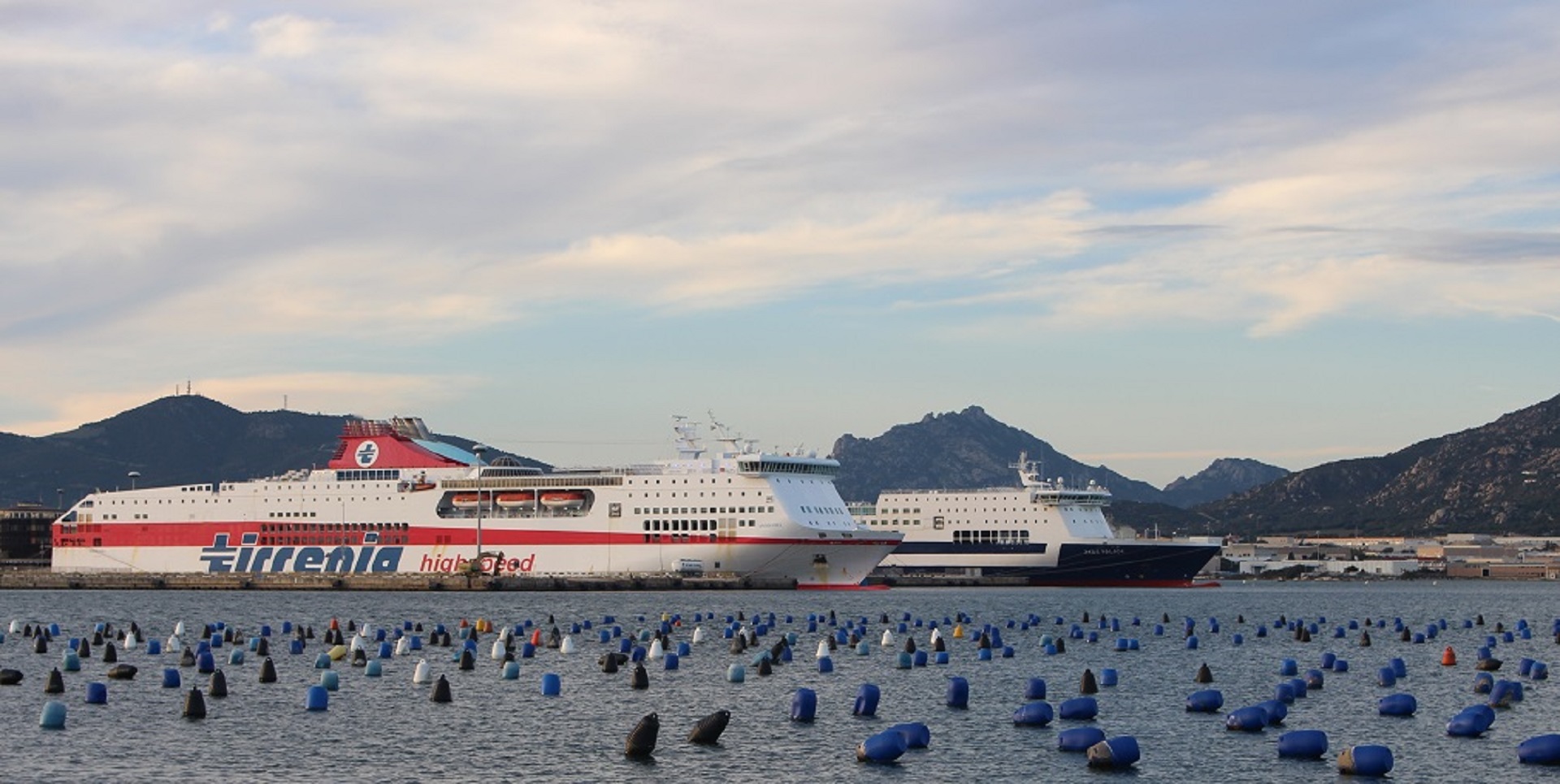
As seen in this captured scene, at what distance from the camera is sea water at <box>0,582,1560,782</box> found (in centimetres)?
3750

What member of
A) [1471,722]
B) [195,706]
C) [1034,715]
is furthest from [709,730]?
[1471,722]

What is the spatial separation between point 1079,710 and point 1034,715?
1.69m

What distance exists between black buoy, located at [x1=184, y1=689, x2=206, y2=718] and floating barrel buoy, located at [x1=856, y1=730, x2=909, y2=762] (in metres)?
17.1

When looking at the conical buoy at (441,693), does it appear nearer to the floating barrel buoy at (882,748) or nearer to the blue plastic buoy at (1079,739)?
the floating barrel buoy at (882,748)

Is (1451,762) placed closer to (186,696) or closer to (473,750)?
(473,750)

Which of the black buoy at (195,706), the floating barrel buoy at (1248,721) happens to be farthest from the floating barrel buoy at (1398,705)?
the black buoy at (195,706)

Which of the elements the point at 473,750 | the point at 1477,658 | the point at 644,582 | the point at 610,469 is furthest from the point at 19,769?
the point at 610,469

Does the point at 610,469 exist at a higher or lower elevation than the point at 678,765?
higher

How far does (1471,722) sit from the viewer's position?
140ft

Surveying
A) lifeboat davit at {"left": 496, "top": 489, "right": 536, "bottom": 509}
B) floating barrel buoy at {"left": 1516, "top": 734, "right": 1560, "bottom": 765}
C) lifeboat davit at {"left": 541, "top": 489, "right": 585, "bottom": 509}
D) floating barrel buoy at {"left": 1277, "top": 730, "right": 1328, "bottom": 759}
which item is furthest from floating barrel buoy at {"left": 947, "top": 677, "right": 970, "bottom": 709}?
lifeboat davit at {"left": 496, "top": 489, "right": 536, "bottom": 509}

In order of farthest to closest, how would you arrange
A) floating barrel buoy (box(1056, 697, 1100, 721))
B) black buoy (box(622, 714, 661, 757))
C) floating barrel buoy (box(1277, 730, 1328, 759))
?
floating barrel buoy (box(1056, 697, 1100, 721))
floating barrel buoy (box(1277, 730, 1328, 759))
black buoy (box(622, 714, 661, 757))

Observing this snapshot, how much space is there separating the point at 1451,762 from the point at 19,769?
28.6 m

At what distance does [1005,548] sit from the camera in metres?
156

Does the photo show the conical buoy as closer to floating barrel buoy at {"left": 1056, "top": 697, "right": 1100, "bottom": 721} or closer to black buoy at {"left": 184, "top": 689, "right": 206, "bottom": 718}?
black buoy at {"left": 184, "top": 689, "right": 206, "bottom": 718}
